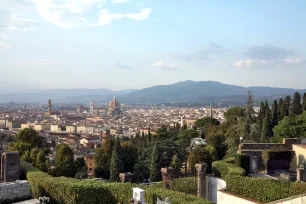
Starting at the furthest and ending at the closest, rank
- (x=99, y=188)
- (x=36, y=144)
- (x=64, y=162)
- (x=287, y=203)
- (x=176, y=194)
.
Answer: (x=36, y=144)
(x=64, y=162)
(x=99, y=188)
(x=176, y=194)
(x=287, y=203)

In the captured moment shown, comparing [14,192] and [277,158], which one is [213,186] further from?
[14,192]

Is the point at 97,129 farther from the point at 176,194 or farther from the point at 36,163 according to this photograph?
the point at 176,194

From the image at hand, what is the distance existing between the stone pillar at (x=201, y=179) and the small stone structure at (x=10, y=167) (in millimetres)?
5767

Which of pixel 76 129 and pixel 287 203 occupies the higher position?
pixel 287 203

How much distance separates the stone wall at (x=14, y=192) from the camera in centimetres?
945

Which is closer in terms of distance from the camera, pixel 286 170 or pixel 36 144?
pixel 286 170

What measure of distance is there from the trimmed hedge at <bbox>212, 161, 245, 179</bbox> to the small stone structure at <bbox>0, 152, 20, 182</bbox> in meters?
6.74

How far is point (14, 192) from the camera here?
9594mm

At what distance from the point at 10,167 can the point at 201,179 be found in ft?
20.1

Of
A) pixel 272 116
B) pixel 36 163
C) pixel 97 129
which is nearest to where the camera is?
pixel 36 163

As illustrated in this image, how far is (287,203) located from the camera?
7.57 meters

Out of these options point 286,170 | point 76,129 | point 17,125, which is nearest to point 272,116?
point 286,170

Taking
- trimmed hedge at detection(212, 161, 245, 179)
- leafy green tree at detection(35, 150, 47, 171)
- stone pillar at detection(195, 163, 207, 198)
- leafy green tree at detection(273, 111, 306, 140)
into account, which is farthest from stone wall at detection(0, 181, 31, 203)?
leafy green tree at detection(273, 111, 306, 140)

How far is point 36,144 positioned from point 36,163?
537cm
